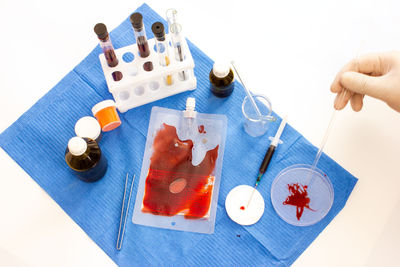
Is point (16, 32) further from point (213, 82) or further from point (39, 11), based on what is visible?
point (213, 82)

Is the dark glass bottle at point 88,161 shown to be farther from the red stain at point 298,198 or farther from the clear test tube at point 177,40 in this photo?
the red stain at point 298,198

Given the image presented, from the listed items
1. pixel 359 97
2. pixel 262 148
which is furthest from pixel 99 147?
pixel 359 97

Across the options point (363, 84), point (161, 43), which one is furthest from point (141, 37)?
point (363, 84)

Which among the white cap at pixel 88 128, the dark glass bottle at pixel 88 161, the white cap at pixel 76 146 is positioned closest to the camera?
the white cap at pixel 76 146

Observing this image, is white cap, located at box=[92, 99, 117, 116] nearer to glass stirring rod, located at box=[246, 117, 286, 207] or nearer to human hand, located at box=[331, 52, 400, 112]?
glass stirring rod, located at box=[246, 117, 286, 207]

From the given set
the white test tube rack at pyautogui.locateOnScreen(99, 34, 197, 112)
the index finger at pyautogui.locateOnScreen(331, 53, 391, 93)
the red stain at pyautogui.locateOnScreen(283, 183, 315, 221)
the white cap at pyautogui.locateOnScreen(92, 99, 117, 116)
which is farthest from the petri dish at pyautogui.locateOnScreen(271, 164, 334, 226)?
the white cap at pyautogui.locateOnScreen(92, 99, 117, 116)

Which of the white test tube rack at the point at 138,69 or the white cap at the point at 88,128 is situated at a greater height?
the white test tube rack at the point at 138,69

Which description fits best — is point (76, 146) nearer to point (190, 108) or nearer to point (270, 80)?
point (190, 108)

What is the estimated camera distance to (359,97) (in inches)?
42.9

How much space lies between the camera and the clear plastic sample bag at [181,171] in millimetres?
1135

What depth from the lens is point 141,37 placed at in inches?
41.2

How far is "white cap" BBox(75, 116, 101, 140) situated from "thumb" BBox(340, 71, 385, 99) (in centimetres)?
75

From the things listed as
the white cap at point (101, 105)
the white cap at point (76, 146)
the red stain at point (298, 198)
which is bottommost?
the red stain at point (298, 198)

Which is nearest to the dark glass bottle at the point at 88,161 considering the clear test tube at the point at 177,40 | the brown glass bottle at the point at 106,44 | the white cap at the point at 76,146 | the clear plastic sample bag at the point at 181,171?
the white cap at the point at 76,146
